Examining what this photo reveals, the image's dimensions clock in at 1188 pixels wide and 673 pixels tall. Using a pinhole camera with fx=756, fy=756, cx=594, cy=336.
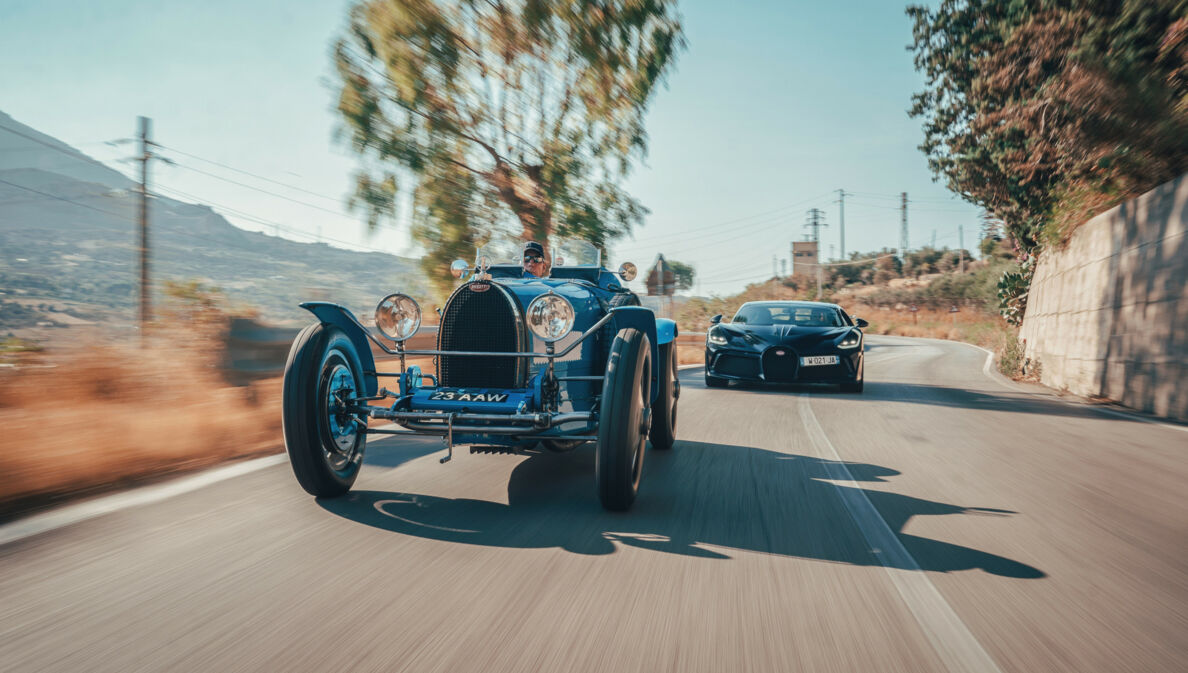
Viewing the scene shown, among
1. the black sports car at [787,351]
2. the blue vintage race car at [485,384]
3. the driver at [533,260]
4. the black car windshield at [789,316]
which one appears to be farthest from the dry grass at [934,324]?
the blue vintage race car at [485,384]

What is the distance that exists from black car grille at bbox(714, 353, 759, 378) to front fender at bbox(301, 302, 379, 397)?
724 centimetres

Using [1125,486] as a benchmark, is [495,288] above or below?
above

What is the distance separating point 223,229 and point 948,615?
3160 inches

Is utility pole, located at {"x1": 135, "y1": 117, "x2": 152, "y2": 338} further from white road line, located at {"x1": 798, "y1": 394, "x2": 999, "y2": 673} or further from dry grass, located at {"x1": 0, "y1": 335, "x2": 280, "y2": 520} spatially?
white road line, located at {"x1": 798, "y1": 394, "x2": 999, "y2": 673}

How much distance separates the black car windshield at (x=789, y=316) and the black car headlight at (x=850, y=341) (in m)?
0.35

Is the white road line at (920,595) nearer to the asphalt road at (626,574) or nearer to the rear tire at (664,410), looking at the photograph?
the asphalt road at (626,574)

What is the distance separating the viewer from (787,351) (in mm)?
11172

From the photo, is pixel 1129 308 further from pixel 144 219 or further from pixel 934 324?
pixel 934 324

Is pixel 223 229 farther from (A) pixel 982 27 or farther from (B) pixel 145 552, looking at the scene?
(B) pixel 145 552

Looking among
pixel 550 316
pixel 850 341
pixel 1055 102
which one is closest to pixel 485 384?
pixel 550 316

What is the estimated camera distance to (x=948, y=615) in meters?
2.78

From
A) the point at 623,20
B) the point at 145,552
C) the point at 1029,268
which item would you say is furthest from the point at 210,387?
the point at 1029,268

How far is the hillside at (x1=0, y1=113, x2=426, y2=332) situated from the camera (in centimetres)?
1958

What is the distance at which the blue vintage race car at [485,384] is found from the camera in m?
4.25
